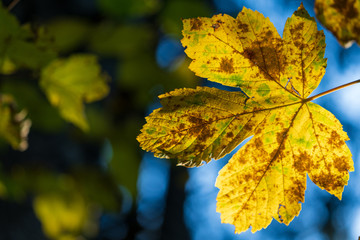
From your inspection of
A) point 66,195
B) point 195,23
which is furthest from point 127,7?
point 66,195

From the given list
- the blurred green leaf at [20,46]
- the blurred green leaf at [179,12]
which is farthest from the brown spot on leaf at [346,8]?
the blurred green leaf at [179,12]

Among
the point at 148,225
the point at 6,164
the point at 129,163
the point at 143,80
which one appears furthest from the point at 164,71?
the point at 148,225

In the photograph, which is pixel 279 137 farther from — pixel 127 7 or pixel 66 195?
pixel 66 195

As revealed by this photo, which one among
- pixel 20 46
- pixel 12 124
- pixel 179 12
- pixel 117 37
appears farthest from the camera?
pixel 117 37

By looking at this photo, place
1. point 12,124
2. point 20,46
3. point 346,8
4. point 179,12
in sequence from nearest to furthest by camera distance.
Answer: point 346,8
point 20,46
point 12,124
point 179,12

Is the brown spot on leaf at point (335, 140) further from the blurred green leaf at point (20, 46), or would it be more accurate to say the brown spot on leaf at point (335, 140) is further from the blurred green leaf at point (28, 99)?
the blurred green leaf at point (28, 99)

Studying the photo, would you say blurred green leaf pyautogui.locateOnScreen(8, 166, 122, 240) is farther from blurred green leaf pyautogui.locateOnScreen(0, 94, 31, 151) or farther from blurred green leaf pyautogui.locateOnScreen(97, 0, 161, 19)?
blurred green leaf pyautogui.locateOnScreen(97, 0, 161, 19)

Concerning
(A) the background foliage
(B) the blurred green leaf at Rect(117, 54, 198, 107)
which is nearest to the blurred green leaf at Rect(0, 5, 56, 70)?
(A) the background foliage
